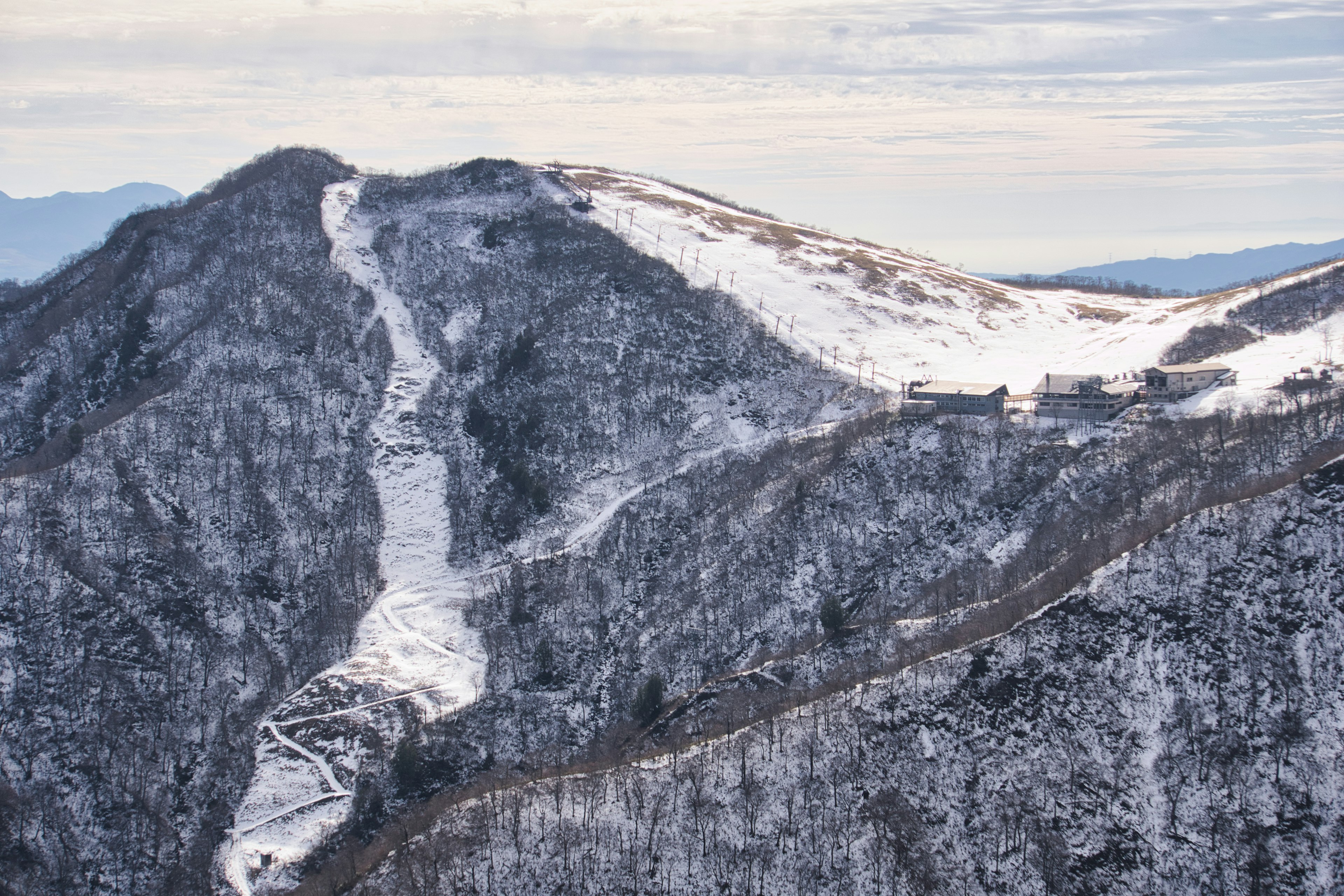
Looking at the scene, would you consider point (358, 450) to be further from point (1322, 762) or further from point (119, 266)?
point (1322, 762)

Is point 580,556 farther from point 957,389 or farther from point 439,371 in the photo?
point 439,371

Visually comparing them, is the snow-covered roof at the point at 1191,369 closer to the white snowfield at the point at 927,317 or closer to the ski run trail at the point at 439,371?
the white snowfield at the point at 927,317

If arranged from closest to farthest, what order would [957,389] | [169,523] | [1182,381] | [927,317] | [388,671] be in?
[388,671] < [1182,381] < [169,523] < [957,389] < [927,317]

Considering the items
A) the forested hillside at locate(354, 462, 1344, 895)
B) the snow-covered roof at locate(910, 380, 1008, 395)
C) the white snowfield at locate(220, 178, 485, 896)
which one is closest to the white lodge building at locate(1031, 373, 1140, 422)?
the snow-covered roof at locate(910, 380, 1008, 395)

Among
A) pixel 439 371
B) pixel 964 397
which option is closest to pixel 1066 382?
pixel 964 397

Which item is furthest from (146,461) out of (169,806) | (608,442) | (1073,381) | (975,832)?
(1073,381)

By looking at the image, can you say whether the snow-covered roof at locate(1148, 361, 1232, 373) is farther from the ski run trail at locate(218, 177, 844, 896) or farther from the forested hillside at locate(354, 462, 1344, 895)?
the ski run trail at locate(218, 177, 844, 896)
